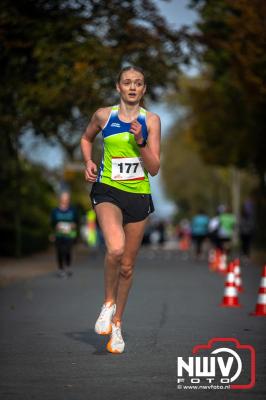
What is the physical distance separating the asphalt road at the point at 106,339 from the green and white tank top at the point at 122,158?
1.32 meters

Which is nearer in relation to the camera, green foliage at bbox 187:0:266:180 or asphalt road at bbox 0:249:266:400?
asphalt road at bbox 0:249:266:400

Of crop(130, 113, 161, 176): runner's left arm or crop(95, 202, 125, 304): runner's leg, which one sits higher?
crop(130, 113, 161, 176): runner's left arm

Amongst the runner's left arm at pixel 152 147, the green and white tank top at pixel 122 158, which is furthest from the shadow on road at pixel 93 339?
the runner's left arm at pixel 152 147

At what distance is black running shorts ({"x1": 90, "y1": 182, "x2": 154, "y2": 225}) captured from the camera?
8734 millimetres

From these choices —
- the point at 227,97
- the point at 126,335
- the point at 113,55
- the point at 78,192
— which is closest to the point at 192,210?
the point at 78,192

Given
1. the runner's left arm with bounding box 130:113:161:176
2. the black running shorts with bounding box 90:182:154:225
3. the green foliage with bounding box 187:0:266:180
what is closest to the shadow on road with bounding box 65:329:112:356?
the black running shorts with bounding box 90:182:154:225

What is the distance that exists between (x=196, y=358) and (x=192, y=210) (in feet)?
305

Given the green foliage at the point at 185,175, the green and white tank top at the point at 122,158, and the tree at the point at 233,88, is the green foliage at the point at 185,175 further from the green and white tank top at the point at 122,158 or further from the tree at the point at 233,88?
Result: the green and white tank top at the point at 122,158

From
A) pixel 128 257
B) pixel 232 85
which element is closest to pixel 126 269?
pixel 128 257

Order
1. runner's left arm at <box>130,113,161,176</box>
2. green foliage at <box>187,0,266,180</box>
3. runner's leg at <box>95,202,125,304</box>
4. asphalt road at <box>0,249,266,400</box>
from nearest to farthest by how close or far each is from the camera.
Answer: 1. asphalt road at <box>0,249,266,400</box>
2. runner's left arm at <box>130,113,161,176</box>
3. runner's leg at <box>95,202,125,304</box>
4. green foliage at <box>187,0,266,180</box>

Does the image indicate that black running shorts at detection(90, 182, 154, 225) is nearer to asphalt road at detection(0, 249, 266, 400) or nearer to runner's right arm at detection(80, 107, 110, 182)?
runner's right arm at detection(80, 107, 110, 182)

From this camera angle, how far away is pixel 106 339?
9.77 m

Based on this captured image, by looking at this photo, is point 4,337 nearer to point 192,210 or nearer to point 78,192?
point 78,192

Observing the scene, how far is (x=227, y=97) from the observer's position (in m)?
37.3
